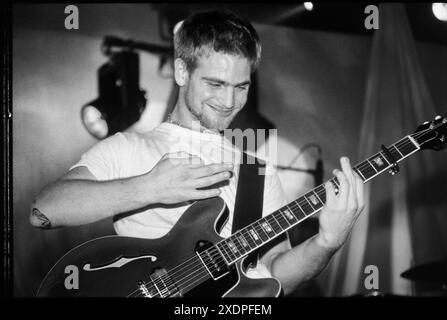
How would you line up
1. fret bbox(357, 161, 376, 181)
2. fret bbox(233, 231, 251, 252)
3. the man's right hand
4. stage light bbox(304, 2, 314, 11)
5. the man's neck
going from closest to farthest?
1. the man's right hand
2. fret bbox(233, 231, 251, 252)
3. fret bbox(357, 161, 376, 181)
4. the man's neck
5. stage light bbox(304, 2, 314, 11)

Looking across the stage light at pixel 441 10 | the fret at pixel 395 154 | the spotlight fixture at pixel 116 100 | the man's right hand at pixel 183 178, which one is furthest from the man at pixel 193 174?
the stage light at pixel 441 10

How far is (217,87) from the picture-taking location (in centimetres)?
169

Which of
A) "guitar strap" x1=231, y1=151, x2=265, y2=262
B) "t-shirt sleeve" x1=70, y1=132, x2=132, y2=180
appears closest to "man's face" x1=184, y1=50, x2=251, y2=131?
"guitar strap" x1=231, y1=151, x2=265, y2=262

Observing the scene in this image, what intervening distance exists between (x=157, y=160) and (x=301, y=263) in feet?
2.23

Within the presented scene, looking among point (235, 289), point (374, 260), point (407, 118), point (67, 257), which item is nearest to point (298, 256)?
point (235, 289)

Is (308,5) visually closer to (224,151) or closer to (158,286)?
(224,151)

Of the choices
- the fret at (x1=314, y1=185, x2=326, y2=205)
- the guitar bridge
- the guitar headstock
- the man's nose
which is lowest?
the guitar bridge

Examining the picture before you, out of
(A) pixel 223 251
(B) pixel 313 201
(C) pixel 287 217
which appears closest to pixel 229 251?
(A) pixel 223 251

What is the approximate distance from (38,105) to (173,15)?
97 cm

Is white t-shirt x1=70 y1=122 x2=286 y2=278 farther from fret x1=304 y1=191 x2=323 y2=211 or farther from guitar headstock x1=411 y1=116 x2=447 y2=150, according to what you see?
guitar headstock x1=411 y1=116 x2=447 y2=150

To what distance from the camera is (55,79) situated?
2156mm

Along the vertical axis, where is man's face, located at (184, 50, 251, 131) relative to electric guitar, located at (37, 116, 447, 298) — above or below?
above

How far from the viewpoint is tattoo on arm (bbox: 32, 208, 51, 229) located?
1462mm

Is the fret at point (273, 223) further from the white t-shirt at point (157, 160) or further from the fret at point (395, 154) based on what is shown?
the fret at point (395, 154)
